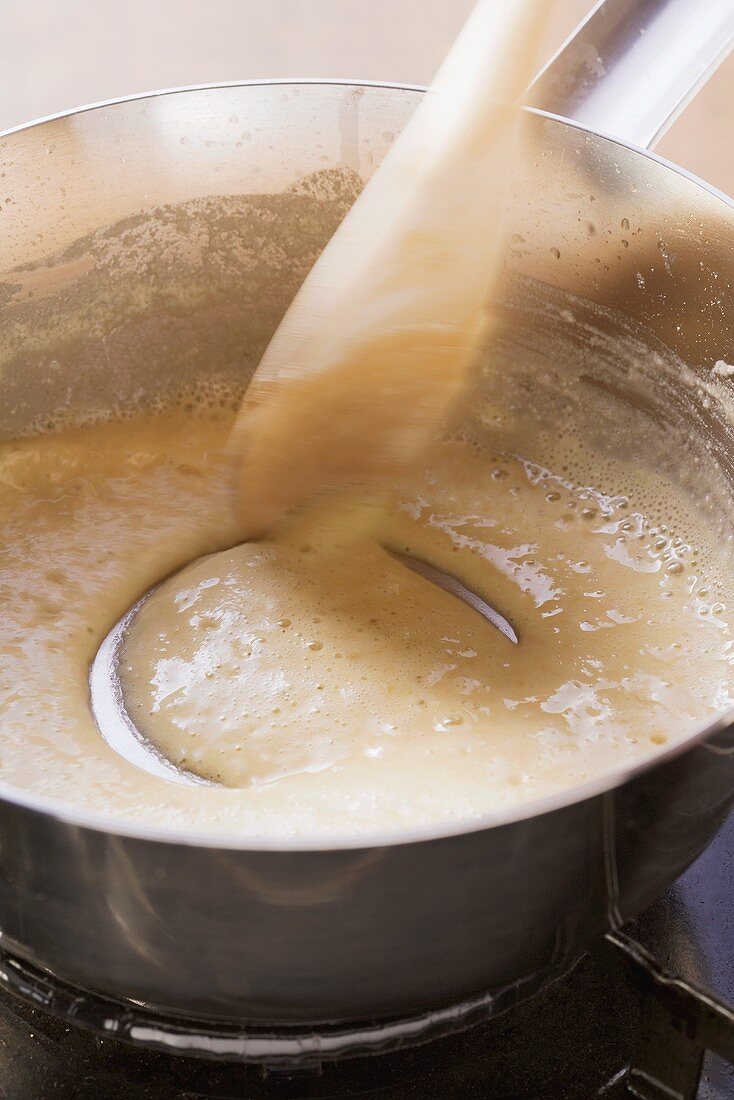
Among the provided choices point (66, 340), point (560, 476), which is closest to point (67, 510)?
point (66, 340)

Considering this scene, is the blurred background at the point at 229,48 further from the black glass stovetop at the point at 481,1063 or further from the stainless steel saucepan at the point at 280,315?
the black glass stovetop at the point at 481,1063

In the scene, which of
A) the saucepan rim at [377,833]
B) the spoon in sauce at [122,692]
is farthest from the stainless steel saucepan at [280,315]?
the spoon in sauce at [122,692]

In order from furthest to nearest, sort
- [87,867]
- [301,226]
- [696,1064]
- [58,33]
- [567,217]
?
[58,33] → [301,226] → [567,217] → [696,1064] → [87,867]

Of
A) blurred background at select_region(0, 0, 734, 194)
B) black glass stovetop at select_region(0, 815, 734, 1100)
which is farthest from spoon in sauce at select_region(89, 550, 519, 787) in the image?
blurred background at select_region(0, 0, 734, 194)

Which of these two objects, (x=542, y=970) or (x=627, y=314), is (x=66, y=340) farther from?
(x=542, y=970)

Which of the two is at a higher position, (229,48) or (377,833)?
(229,48)

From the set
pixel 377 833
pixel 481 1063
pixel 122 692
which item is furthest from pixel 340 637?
pixel 377 833

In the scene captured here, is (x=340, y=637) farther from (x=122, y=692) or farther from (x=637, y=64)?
(x=637, y=64)
